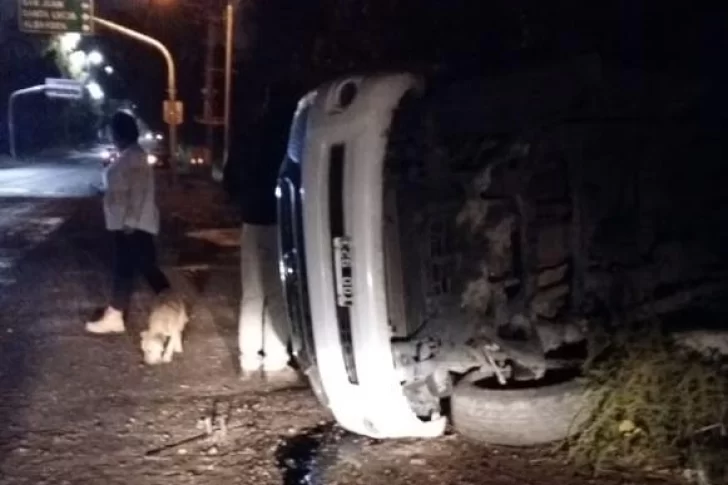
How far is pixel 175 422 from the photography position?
22.9 ft

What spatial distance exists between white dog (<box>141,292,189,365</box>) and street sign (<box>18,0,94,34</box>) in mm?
24823

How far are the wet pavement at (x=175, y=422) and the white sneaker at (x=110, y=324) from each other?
0.38ft

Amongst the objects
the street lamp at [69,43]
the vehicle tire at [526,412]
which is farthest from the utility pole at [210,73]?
the street lamp at [69,43]

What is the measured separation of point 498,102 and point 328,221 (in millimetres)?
1149

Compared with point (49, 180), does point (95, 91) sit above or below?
below

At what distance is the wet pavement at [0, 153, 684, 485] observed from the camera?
19.5 ft

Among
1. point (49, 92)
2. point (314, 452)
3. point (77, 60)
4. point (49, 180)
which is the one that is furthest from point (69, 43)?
point (314, 452)

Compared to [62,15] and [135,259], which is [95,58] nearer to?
[62,15]

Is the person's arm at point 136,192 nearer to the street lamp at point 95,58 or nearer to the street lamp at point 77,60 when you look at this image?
the street lamp at point 77,60

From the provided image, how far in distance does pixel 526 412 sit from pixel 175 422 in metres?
2.19

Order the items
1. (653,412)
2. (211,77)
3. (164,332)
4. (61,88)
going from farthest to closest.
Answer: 1. (61,88)
2. (211,77)
3. (164,332)
4. (653,412)

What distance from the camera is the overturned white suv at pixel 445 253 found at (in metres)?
5.62

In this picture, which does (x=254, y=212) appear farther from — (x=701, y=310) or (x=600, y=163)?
(x=701, y=310)

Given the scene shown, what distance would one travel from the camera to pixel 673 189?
6770 mm
